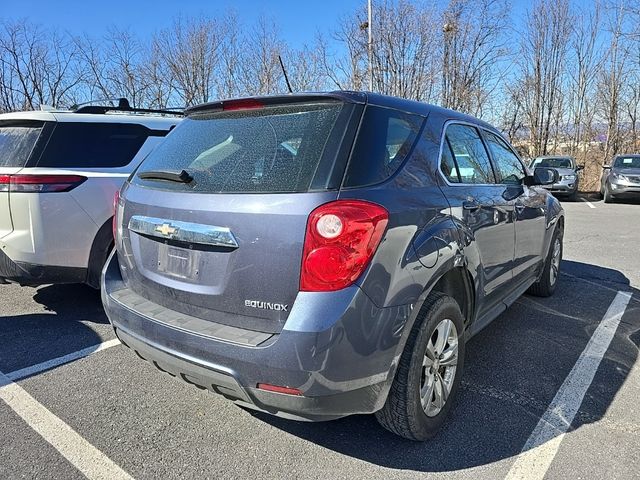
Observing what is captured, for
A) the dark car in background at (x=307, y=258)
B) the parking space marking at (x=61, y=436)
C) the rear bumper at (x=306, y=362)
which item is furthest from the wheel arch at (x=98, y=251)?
the rear bumper at (x=306, y=362)

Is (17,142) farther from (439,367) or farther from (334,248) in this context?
(439,367)

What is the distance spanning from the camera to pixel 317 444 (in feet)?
8.06

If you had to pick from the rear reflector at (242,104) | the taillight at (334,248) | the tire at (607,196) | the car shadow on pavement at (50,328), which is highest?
the rear reflector at (242,104)

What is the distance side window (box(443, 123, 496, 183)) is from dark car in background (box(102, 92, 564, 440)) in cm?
5

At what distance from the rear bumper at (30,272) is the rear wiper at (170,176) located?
164 cm

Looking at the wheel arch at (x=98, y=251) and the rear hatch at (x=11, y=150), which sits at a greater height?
the rear hatch at (x=11, y=150)

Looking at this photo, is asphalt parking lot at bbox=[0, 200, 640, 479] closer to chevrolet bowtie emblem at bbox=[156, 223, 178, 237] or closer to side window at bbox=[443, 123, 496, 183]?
chevrolet bowtie emblem at bbox=[156, 223, 178, 237]

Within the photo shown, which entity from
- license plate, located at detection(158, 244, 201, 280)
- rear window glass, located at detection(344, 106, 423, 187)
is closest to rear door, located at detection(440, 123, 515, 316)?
rear window glass, located at detection(344, 106, 423, 187)

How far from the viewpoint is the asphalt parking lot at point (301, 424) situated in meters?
2.28

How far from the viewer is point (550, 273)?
484 centimetres

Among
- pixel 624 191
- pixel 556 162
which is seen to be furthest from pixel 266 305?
pixel 556 162

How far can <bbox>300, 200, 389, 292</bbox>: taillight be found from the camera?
191cm

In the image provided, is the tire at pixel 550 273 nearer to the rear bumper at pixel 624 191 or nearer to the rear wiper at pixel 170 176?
the rear wiper at pixel 170 176

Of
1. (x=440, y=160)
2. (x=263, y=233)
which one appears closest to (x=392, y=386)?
(x=263, y=233)
